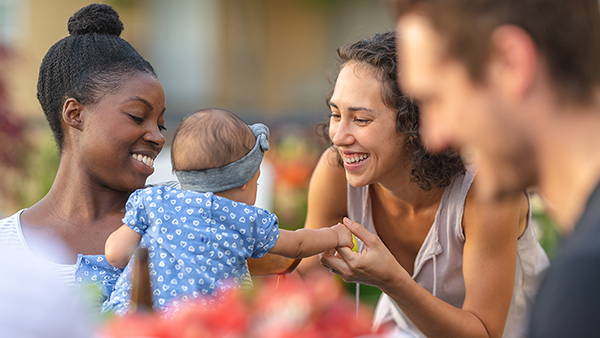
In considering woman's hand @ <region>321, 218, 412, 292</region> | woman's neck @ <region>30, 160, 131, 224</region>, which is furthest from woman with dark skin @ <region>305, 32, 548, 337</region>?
woman's neck @ <region>30, 160, 131, 224</region>

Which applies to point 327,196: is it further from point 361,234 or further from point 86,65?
point 86,65

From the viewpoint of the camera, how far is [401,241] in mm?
2727

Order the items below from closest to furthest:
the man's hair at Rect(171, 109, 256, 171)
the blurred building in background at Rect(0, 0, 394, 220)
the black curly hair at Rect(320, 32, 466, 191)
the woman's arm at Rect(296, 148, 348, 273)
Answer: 1. the man's hair at Rect(171, 109, 256, 171)
2. the black curly hair at Rect(320, 32, 466, 191)
3. the woman's arm at Rect(296, 148, 348, 273)
4. the blurred building in background at Rect(0, 0, 394, 220)

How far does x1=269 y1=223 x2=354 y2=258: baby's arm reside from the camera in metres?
1.89

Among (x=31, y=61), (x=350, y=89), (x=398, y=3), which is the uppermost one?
(x=398, y=3)

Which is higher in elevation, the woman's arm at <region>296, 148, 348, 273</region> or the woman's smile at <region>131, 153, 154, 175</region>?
the woman's smile at <region>131, 153, 154, 175</region>

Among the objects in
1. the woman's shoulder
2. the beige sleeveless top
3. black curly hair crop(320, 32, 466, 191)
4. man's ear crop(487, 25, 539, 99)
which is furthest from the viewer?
the beige sleeveless top

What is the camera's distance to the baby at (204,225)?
1.71 m

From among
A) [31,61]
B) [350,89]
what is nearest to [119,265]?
[350,89]

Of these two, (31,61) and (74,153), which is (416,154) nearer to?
(74,153)

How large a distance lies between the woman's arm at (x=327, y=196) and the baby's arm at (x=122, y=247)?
1.11 meters

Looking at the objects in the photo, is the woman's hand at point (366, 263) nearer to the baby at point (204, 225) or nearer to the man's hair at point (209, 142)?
the baby at point (204, 225)

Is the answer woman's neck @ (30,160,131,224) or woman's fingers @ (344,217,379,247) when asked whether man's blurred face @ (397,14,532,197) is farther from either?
woman's neck @ (30,160,131,224)

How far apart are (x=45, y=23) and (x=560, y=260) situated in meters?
11.2
